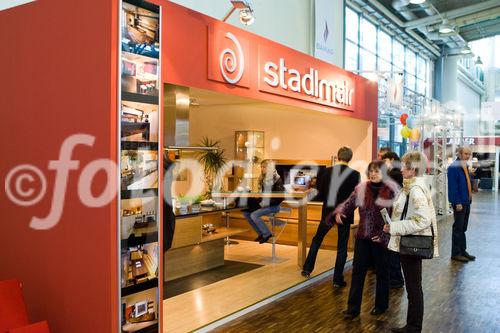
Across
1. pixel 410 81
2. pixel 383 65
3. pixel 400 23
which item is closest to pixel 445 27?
pixel 400 23

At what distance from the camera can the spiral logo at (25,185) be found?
3.55 metres

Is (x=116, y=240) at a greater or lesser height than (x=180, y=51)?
lesser

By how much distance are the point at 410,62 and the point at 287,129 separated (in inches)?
422

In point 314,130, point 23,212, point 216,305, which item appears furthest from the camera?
point 314,130

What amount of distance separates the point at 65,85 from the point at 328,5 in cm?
670

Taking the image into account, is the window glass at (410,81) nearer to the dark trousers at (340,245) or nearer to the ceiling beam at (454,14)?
the ceiling beam at (454,14)

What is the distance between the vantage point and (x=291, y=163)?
8.29 meters

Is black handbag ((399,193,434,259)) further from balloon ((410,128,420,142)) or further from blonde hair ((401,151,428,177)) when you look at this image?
balloon ((410,128,420,142))

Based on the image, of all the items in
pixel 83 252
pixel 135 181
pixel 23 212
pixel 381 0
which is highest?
pixel 381 0

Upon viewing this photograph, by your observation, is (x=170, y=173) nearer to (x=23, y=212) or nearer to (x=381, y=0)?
(x=23, y=212)

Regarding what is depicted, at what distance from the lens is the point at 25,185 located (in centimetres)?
364

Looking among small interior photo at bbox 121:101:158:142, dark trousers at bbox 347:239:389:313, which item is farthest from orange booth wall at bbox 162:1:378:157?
dark trousers at bbox 347:239:389:313

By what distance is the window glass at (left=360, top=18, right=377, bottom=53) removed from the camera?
43.2 feet

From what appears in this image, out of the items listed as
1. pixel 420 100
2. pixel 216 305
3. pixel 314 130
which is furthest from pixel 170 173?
pixel 420 100
